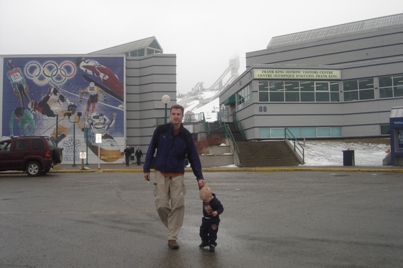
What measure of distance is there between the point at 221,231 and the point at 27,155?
15.2 metres

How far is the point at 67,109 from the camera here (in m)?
41.9

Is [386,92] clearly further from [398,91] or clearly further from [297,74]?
[297,74]

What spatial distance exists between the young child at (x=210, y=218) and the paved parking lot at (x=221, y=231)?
0.56ft

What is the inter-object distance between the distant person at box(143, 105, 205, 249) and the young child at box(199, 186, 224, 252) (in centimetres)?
22

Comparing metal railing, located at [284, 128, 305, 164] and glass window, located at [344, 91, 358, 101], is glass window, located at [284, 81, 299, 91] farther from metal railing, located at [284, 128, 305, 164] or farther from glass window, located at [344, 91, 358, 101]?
glass window, located at [344, 91, 358, 101]

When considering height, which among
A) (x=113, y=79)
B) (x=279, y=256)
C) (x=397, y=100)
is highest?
(x=113, y=79)

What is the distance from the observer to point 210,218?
5.73 metres

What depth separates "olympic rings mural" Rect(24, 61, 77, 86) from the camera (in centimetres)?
4197

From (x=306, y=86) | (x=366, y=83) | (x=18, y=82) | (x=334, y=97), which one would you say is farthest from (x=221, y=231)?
(x=18, y=82)

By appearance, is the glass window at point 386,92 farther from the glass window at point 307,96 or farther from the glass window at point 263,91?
the glass window at point 263,91

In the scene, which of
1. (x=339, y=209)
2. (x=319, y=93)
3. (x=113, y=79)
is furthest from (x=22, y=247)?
(x=113, y=79)

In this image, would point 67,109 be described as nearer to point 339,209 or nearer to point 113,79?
point 113,79

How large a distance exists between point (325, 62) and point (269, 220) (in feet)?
144

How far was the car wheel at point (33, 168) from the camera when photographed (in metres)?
19.7
